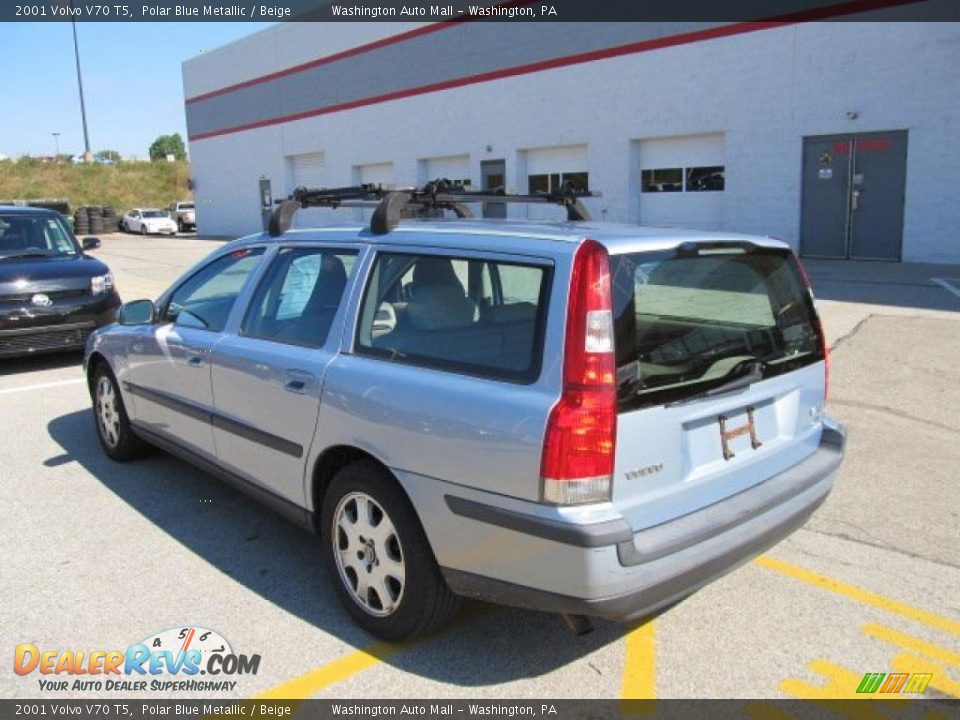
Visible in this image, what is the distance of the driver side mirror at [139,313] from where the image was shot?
4793 millimetres

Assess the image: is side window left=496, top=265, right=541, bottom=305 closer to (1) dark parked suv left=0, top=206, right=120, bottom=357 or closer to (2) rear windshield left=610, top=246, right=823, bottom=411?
(2) rear windshield left=610, top=246, right=823, bottom=411

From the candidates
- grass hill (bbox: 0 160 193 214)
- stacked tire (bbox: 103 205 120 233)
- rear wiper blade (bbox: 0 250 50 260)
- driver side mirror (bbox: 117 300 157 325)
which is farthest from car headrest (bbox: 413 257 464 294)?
grass hill (bbox: 0 160 193 214)

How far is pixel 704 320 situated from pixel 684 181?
56.7ft

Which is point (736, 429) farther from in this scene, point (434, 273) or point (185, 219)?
point (185, 219)

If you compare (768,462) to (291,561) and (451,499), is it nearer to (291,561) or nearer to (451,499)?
(451,499)

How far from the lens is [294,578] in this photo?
145 inches

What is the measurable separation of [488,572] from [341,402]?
3.01 ft

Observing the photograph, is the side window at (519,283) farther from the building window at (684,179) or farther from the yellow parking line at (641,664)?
the building window at (684,179)

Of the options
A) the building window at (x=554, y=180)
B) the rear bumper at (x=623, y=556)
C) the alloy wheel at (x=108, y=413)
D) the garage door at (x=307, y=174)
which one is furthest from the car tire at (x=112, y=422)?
the garage door at (x=307, y=174)

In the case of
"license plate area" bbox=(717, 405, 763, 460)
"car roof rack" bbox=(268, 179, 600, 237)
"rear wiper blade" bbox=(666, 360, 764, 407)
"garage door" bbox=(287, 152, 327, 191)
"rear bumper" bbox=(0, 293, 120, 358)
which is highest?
"garage door" bbox=(287, 152, 327, 191)

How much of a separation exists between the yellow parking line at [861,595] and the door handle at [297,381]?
227cm

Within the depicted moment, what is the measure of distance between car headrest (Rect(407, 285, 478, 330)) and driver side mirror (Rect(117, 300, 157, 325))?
2.33 metres

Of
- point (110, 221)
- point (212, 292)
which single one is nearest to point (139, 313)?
point (212, 292)

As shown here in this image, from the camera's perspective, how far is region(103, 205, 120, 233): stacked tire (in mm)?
44250
